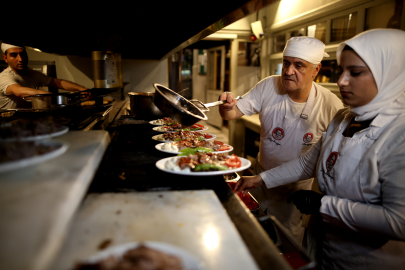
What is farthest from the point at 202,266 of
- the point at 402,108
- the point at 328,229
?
the point at 402,108

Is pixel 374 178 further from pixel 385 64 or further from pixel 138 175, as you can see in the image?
pixel 138 175

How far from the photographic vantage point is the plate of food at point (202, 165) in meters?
1.22

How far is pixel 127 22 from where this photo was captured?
1839 mm

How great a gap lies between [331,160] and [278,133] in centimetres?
89

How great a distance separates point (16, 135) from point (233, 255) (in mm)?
974

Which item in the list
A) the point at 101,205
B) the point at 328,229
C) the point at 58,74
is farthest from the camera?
the point at 58,74

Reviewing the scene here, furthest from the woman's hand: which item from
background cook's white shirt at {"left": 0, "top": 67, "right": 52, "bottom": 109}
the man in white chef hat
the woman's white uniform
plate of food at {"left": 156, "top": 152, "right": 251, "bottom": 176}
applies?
background cook's white shirt at {"left": 0, "top": 67, "right": 52, "bottom": 109}

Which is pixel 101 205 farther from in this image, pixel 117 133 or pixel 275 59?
pixel 275 59

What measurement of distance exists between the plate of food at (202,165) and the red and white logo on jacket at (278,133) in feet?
3.41

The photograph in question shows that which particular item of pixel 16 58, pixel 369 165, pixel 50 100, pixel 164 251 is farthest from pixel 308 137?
pixel 16 58

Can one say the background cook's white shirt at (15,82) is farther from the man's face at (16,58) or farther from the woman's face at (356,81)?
the woman's face at (356,81)

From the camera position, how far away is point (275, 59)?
5660 mm

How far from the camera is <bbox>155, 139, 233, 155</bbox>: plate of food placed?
1601 millimetres

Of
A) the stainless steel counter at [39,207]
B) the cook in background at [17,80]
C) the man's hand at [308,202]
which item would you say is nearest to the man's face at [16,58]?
the cook in background at [17,80]
